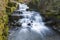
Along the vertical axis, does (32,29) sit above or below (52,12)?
below

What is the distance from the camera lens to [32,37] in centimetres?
1001

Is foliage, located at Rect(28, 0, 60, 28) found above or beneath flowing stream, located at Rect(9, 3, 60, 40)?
above

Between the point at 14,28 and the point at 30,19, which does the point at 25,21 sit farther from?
the point at 14,28

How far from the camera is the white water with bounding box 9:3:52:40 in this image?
33.0ft

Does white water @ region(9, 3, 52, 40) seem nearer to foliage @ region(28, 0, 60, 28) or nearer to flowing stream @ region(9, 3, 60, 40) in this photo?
flowing stream @ region(9, 3, 60, 40)

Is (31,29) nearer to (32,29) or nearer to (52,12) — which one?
(32,29)

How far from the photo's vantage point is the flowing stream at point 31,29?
32.9 ft

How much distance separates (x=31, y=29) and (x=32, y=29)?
8 cm

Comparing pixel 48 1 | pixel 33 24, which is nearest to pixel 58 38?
pixel 33 24

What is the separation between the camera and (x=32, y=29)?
11.3m

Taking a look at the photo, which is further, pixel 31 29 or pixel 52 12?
pixel 52 12

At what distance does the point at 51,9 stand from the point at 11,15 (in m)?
3.22

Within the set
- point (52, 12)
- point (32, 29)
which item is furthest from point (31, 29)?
point (52, 12)

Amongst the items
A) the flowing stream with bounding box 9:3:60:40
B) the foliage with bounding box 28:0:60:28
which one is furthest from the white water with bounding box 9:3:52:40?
the foliage with bounding box 28:0:60:28
